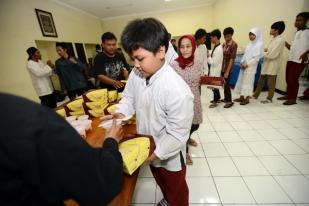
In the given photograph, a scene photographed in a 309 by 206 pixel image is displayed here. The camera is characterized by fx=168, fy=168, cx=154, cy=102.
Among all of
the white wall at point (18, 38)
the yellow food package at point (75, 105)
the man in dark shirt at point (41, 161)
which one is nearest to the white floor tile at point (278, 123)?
the yellow food package at point (75, 105)

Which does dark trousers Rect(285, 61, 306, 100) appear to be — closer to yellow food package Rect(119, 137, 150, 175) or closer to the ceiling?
yellow food package Rect(119, 137, 150, 175)

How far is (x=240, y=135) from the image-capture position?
264 centimetres

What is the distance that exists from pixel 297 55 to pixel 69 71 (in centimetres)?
462

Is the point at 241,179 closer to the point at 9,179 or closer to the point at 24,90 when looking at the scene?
the point at 9,179

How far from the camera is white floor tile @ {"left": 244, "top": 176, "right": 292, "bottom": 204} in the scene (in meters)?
1.58

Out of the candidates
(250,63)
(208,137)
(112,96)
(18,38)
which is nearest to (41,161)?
(112,96)

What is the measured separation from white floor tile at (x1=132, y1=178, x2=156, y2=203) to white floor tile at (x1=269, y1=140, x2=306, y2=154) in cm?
172

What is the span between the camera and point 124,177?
2.91ft

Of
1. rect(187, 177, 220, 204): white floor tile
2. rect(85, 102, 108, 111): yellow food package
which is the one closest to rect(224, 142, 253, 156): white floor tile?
rect(187, 177, 220, 204): white floor tile

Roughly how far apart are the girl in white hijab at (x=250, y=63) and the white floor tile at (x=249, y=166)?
2.01 meters

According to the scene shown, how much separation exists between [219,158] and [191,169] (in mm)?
425

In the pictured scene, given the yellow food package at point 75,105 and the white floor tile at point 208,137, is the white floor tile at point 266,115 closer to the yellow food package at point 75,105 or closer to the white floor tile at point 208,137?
the white floor tile at point 208,137

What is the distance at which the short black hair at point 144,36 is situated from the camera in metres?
0.82

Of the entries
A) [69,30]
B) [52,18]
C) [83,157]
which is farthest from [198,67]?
[69,30]
